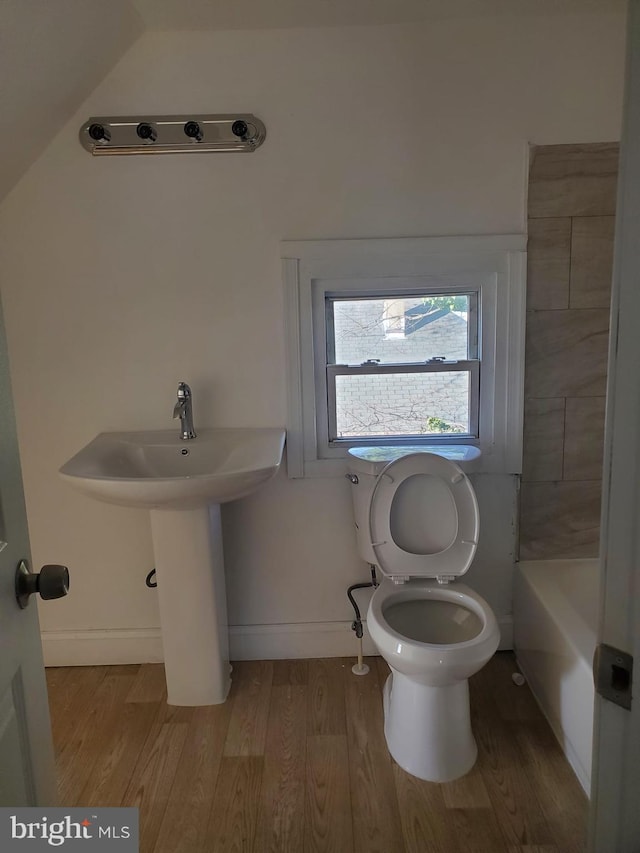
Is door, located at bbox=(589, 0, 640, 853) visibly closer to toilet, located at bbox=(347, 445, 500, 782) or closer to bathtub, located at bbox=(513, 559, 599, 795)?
bathtub, located at bbox=(513, 559, 599, 795)

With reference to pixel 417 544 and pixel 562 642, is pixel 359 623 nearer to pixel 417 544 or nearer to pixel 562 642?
pixel 417 544

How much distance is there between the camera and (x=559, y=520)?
2.42 m

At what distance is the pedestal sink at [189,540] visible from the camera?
214cm

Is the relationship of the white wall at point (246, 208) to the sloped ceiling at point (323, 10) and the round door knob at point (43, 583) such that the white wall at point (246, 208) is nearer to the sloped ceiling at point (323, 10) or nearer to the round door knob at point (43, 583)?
the sloped ceiling at point (323, 10)

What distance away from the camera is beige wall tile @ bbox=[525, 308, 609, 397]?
7.47 ft

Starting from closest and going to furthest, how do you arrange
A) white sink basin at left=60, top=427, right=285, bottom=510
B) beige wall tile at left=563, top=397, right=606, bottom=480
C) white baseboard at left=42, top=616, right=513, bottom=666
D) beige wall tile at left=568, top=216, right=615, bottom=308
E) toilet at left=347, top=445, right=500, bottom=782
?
white sink basin at left=60, top=427, right=285, bottom=510
toilet at left=347, top=445, right=500, bottom=782
beige wall tile at left=568, top=216, right=615, bottom=308
beige wall tile at left=563, top=397, right=606, bottom=480
white baseboard at left=42, top=616, right=513, bottom=666

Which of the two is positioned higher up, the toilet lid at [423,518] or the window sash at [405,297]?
the window sash at [405,297]

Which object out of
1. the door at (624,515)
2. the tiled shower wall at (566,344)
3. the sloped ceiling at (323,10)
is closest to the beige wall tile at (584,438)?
the tiled shower wall at (566,344)

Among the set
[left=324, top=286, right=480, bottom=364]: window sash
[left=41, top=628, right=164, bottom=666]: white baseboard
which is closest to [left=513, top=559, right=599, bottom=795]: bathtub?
[left=324, top=286, right=480, bottom=364]: window sash

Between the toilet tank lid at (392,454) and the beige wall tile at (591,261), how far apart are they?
63cm

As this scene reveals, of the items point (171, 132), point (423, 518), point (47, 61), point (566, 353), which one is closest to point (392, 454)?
point (423, 518)

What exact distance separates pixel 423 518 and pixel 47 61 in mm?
1724

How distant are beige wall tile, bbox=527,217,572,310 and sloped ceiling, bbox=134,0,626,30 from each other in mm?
625

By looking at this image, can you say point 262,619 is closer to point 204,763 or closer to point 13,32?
point 204,763
